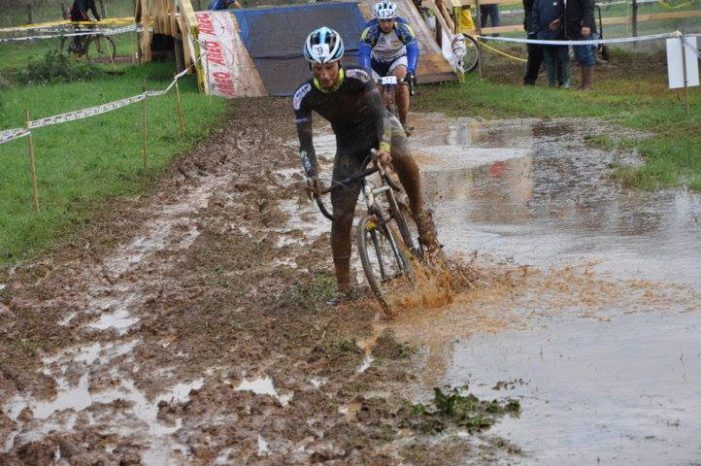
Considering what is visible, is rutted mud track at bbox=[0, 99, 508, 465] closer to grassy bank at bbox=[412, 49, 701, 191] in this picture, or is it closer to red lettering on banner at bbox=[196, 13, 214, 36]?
grassy bank at bbox=[412, 49, 701, 191]

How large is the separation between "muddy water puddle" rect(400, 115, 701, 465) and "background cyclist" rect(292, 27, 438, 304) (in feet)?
2.76

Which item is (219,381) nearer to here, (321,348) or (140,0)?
(321,348)

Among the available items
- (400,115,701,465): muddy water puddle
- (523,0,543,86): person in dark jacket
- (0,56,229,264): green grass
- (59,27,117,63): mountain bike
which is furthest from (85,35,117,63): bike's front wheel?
(400,115,701,465): muddy water puddle

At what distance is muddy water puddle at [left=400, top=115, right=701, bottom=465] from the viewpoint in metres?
6.27

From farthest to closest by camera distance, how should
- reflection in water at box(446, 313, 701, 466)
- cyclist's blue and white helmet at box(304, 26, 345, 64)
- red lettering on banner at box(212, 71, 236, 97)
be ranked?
red lettering on banner at box(212, 71, 236, 97)
cyclist's blue and white helmet at box(304, 26, 345, 64)
reflection in water at box(446, 313, 701, 466)

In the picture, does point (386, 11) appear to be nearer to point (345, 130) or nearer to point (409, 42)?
point (409, 42)

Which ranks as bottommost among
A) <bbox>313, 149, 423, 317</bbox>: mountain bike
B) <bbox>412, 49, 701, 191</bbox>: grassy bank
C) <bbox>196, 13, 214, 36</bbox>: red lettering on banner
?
<bbox>412, 49, 701, 191</bbox>: grassy bank

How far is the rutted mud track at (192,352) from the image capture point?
6.37 metres

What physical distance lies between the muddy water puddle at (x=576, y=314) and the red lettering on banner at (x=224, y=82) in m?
10.0

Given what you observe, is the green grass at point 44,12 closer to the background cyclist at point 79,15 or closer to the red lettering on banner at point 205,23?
the background cyclist at point 79,15

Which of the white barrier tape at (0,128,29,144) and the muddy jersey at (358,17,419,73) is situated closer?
the white barrier tape at (0,128,29,144)

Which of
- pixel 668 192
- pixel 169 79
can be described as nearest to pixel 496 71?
pixel 169 79

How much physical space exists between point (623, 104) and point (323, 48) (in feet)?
37.6

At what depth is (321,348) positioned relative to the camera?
798 cm
